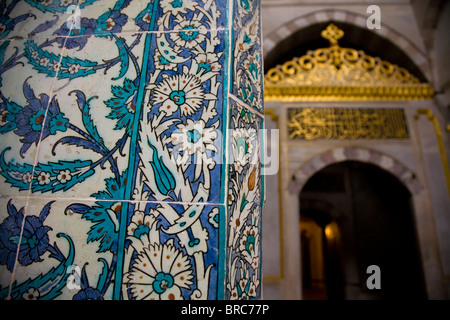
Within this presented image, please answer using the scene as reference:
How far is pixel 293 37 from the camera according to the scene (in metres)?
3.47

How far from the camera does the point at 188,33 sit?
696mm

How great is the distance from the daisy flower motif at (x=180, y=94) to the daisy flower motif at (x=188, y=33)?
95 millimetres

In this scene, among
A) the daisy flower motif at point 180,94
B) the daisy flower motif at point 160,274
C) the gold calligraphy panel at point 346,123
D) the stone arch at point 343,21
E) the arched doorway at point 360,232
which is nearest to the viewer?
the daisy flower motif at point 160,274

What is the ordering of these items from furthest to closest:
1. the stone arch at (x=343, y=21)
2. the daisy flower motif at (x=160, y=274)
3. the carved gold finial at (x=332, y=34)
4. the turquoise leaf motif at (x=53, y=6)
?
the carved gold finial at (x=332, y=34) < the stone arch at (x=343, y=21) < the turquoise leaf motif at (x=53, y=6) < the daisy flower motif at (x=160, y=274)

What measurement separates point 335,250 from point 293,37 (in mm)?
3324

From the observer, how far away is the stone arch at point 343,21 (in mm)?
3311

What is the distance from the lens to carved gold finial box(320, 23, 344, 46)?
136 inches

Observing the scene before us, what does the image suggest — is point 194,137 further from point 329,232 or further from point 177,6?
point 329,232

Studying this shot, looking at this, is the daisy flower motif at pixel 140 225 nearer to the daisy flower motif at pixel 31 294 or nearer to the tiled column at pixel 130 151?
the tiled column at pixel 130 151

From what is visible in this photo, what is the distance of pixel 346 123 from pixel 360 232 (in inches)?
81.1

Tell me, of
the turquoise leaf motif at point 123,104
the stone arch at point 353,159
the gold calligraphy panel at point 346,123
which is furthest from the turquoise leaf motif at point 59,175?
the gold calligraphy panel at point 346,123

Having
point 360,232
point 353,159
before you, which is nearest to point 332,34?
point 353,159
